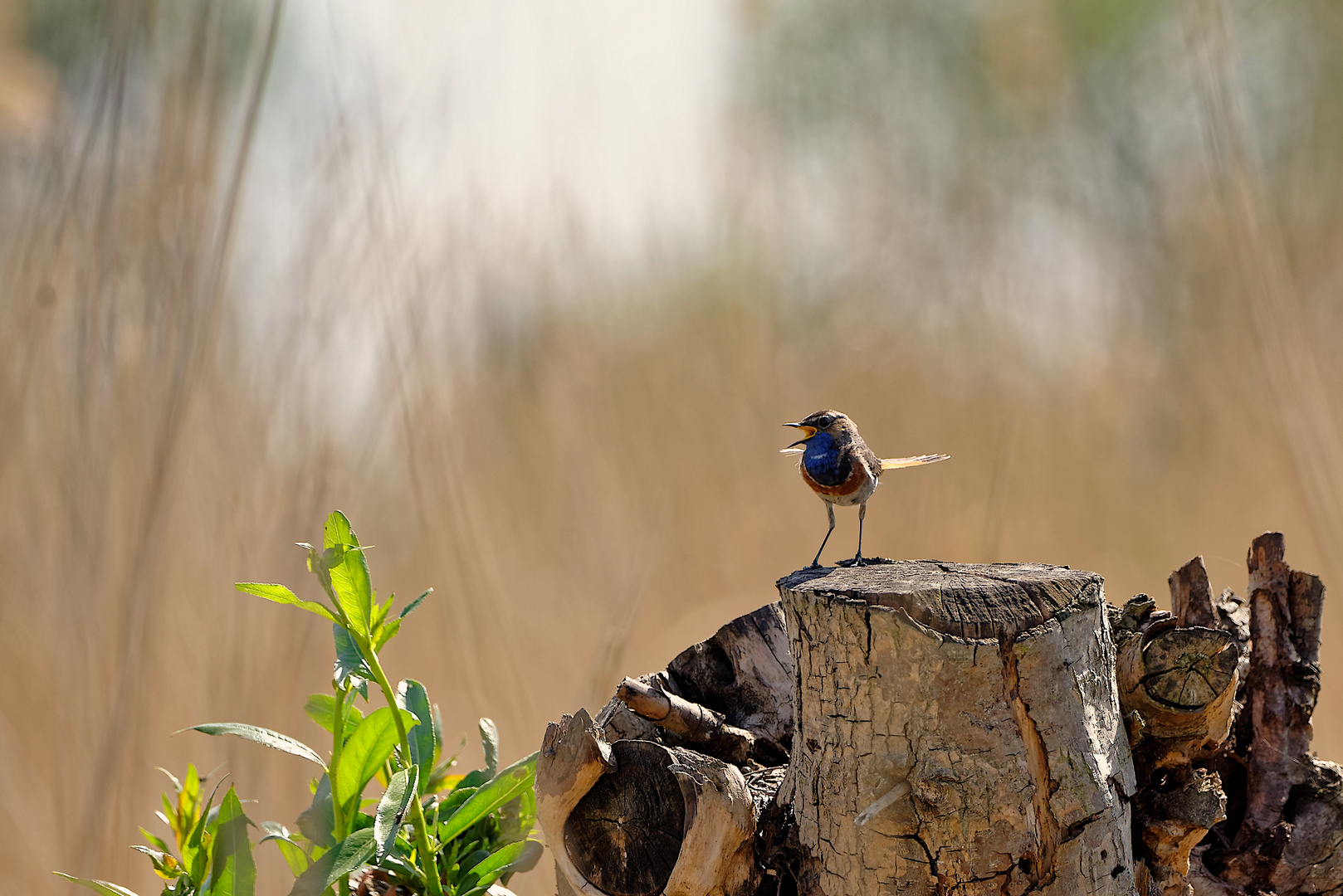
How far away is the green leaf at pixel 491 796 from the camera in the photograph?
2.80ft

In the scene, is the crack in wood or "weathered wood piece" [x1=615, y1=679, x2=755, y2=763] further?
"weathered wood piece" [x1=615, y1=679, x2=755, y2=763]

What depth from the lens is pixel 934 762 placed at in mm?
752

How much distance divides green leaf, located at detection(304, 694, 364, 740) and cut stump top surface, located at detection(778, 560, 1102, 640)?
1.39ft

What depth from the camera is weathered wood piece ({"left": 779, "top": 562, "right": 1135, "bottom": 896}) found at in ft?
2.45

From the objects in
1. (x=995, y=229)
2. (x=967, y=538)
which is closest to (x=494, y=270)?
(x=995, y=229)

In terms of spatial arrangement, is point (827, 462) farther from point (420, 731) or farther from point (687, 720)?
point (420, 731)

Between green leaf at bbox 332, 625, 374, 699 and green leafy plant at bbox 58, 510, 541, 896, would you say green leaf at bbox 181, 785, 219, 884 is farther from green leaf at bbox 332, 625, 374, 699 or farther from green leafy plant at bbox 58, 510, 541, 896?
green leaf at bbox 332, 625, 374, 699

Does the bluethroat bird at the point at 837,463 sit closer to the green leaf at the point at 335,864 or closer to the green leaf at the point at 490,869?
the green leaf at the point at 490,869

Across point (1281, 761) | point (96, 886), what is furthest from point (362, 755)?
point (1281, 761)

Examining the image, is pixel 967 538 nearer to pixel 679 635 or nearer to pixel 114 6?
pixel 679 635

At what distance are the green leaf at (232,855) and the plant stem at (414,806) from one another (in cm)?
13

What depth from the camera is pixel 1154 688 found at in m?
0.86

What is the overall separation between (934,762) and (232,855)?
1.92ft

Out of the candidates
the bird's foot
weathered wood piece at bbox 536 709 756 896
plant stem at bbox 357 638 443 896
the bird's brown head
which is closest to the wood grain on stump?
weathered wood piece at bbox 536 709 756 896
